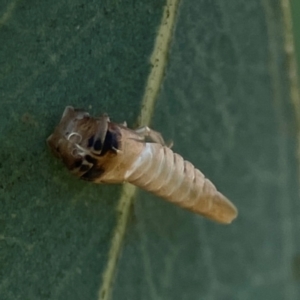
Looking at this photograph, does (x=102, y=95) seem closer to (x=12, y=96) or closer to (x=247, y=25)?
(x=12, y=96)

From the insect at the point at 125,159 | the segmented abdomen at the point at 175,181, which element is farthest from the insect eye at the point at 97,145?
the segmented abdomen at the point at 175,181

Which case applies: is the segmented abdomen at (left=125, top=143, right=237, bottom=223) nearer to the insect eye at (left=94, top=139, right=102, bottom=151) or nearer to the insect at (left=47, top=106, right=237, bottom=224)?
the insect at (left=47, top=106, right=237, bottom=224)

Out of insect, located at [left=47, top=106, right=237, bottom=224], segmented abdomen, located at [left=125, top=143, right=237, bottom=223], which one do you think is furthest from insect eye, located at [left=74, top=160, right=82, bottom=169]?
segmented abdomen, located at [left=125, top=143, right=237, bottom=223]

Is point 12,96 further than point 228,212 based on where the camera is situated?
No

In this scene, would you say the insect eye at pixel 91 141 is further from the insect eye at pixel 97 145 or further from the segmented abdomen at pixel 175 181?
the segmented abdomen at pixel 175 181

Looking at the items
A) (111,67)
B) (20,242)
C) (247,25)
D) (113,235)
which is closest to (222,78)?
(247,25)

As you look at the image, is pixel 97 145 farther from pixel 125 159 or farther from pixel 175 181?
pixel 175 181
